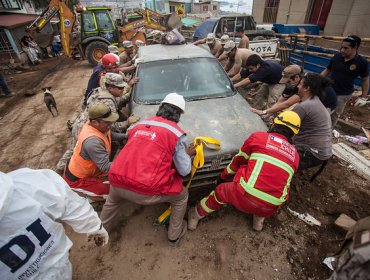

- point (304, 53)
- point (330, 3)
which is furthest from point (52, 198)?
point (330, 3)

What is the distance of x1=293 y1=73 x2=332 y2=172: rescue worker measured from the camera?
8.43 ft

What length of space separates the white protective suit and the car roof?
2.98 meters

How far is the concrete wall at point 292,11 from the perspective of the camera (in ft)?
38.8

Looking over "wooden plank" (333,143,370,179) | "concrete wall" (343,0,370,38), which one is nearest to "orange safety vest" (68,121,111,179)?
"wooden plank" (333,143,370,179)

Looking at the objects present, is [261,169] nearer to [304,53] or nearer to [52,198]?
[52,198]

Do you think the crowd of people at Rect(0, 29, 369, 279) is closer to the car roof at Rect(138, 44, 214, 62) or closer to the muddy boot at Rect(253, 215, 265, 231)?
the muddy boot at Rect(253, 215, 265, 231)

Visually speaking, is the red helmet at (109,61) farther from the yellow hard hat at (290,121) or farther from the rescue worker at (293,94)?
the yellow hard hat at (290,121)

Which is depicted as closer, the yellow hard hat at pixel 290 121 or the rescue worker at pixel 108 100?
the yellow hard hat at pixel 290 121

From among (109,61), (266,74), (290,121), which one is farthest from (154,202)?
(266,74)

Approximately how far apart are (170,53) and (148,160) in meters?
2.78

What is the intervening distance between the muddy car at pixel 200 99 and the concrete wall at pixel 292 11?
11.5 metres

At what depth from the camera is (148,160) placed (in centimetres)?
188

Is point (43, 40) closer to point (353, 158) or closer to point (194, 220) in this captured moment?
point (194, 220)

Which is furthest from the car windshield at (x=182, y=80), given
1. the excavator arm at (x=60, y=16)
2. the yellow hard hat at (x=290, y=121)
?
the excavator arm at (x=60, y=16)
